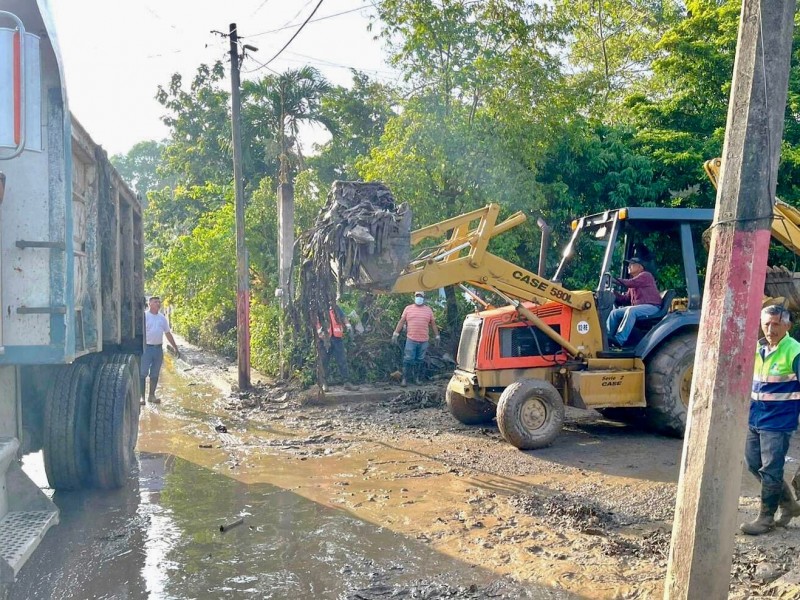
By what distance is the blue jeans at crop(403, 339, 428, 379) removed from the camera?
41.9 feet

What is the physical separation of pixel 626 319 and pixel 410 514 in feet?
14.0

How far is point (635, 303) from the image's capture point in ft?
31.0

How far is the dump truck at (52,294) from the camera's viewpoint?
377 centimetres

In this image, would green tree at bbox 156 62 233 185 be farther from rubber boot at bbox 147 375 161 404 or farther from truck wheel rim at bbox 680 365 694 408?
truck wheel rim at bbox 680 365 694 408

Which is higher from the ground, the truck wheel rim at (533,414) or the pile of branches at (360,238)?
the pile of branches at (360,238)

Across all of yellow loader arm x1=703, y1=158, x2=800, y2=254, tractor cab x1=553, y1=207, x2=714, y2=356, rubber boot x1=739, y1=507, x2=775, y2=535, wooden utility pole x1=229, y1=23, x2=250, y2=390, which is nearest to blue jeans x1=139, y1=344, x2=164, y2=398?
wooden utility pole x1=229, y1=23, x2=250, y2=390

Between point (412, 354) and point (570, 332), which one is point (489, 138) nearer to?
point (412, 354)

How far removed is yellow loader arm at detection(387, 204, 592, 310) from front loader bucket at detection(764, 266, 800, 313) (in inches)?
92.2

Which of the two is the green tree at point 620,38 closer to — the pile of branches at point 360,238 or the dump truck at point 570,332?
the dump truck at point 570,332

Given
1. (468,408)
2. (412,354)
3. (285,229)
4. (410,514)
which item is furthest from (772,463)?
(285,229)

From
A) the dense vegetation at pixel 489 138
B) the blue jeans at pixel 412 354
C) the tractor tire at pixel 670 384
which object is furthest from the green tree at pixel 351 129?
the tractor tire at pixel 670 384

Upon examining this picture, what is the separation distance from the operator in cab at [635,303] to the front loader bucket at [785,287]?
1401mm

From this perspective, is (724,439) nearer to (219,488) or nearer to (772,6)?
(772,6)

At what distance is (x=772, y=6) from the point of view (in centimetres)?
366
